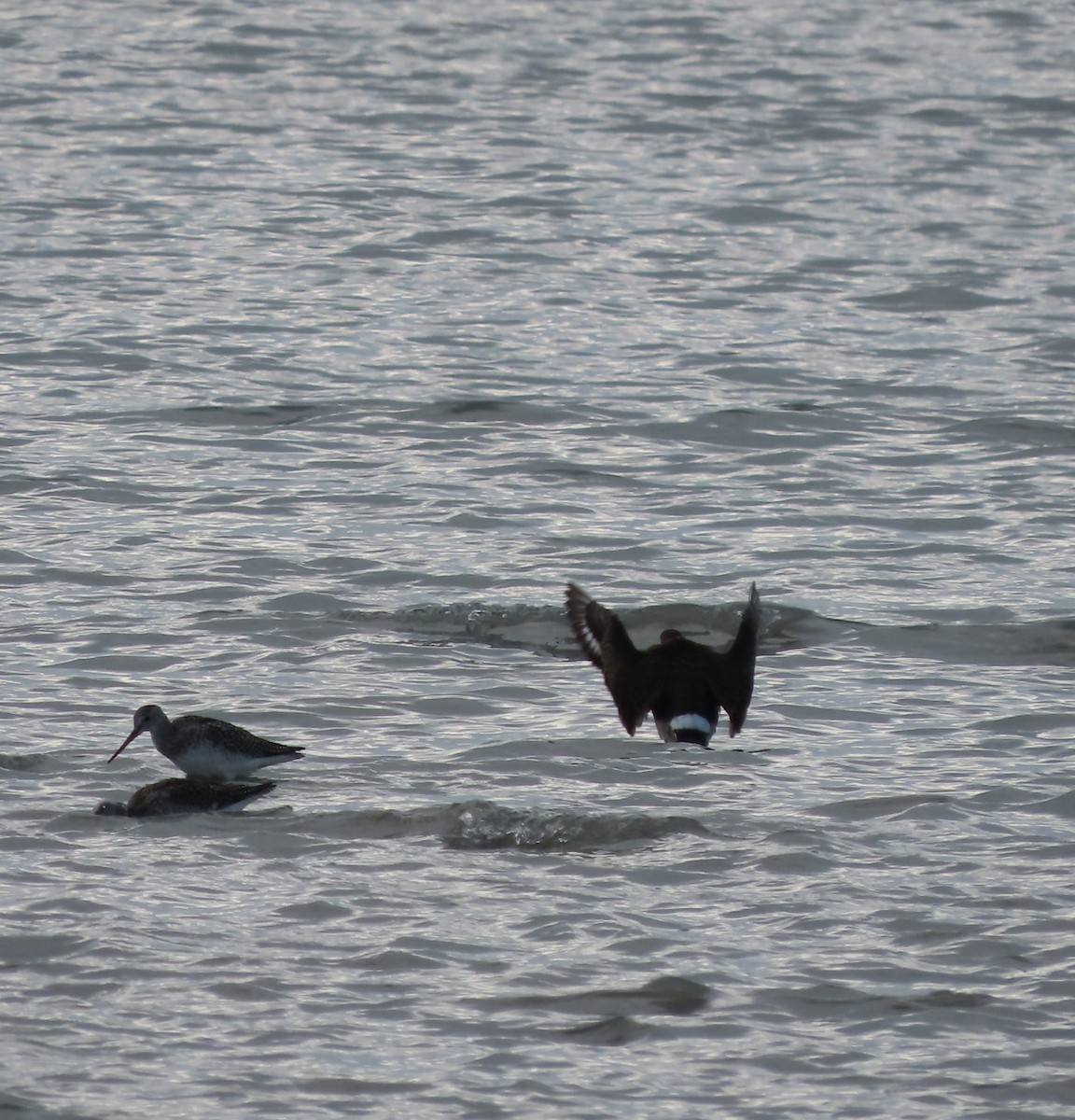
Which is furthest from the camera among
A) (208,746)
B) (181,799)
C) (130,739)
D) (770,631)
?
(770,631)

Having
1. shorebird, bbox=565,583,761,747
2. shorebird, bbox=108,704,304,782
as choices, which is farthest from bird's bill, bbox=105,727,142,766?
shorebird, bbox=565,583,761,747

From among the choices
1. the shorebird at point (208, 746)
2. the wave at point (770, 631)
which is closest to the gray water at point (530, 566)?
the wave at point (770, 631)

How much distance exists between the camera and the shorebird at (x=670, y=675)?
9.81 m

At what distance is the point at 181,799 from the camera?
908cm

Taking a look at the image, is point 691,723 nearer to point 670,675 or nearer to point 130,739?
point 670,675

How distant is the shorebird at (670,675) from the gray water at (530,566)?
245 mm

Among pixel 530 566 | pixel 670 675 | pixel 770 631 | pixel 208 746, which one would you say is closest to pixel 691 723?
pixel 670 675

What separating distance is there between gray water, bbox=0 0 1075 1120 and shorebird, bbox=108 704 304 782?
0.19m

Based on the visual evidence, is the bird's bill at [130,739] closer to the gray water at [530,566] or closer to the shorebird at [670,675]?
the gray water at [530,566]

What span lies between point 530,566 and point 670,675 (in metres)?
2.94

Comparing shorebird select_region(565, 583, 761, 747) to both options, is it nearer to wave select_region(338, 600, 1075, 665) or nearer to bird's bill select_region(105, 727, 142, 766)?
wave select_region(338, 600, 1075, 665)

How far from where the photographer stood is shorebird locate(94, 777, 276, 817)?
29.5 ft

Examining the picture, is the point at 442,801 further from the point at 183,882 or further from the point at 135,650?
the point at 135,650

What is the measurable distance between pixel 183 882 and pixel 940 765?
10.9ft
